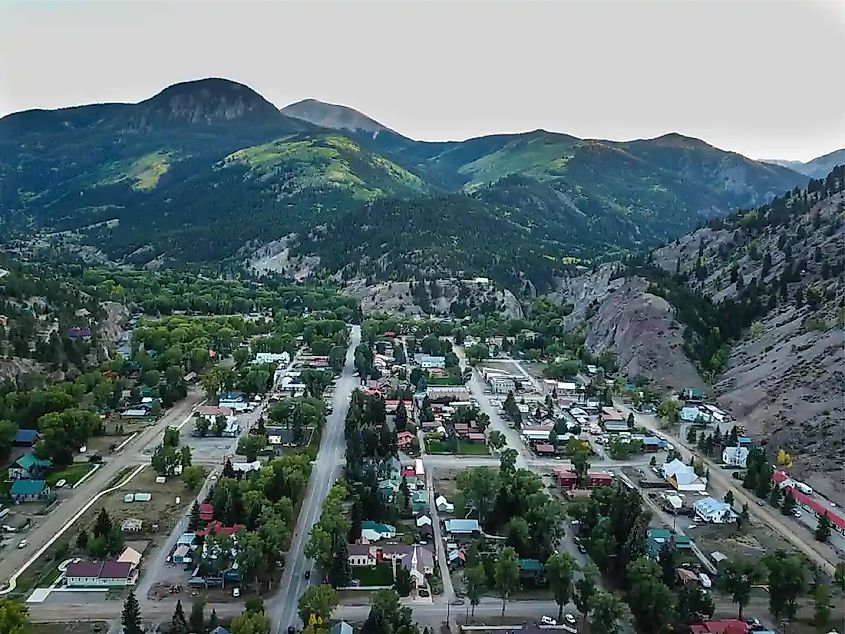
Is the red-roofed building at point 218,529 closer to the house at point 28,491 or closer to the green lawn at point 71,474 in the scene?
the house at point 28,491

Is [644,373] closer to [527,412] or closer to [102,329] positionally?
[527,412]

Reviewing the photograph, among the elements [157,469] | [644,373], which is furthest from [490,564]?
[644,373]

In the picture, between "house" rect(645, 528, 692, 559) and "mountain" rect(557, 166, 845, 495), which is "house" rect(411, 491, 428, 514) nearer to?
"house" rect(645, 528, 692, 559)

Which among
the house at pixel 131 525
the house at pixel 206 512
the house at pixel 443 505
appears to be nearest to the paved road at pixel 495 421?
the house at pixel 443 505

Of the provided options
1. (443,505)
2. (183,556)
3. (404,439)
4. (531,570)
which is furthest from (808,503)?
(183,556)

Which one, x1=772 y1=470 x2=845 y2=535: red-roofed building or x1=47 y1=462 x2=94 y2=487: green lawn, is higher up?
x1=772 y1=470 x2=845 y2=535: red-roofed building

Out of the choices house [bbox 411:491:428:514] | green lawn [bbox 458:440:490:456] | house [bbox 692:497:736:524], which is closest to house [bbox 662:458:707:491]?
house [bbox 692:497:736:524]
